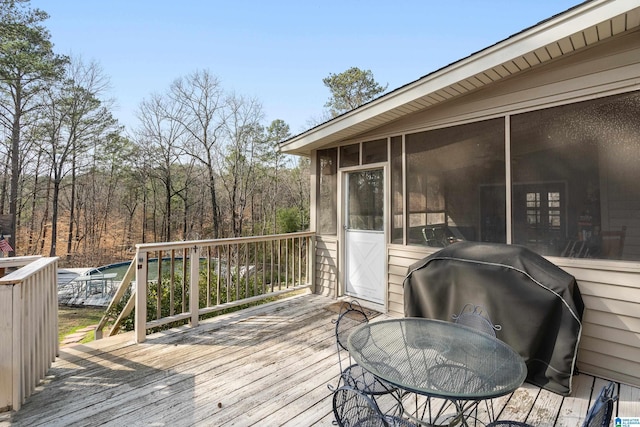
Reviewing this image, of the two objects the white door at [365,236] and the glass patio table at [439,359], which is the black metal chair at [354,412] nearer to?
the glass patio table at [439,359]

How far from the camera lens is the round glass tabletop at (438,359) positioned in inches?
53.0

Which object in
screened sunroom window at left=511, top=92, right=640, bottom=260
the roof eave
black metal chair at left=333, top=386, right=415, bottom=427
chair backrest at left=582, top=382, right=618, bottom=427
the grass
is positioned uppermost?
the roof eave

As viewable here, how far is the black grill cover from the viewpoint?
2.22 meters

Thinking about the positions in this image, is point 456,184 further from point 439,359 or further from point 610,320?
point 439,359

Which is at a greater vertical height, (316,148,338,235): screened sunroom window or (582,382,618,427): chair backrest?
(316,148,338,235): screened sunroom window

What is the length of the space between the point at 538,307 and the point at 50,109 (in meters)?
18.3

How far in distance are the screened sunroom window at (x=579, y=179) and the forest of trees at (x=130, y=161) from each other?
425 inches

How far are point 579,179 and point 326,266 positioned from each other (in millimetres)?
3361

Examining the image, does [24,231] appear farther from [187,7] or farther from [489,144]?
[489,144]

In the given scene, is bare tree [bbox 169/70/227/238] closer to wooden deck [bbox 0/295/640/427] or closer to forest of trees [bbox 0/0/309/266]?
forest of trees [bbox 0/0/309/266]

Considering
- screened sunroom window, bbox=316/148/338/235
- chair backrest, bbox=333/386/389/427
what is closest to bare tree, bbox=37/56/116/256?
screened sunroom window, bbox=316/148/338/235

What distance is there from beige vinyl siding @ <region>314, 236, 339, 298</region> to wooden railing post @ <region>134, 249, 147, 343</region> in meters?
2.63

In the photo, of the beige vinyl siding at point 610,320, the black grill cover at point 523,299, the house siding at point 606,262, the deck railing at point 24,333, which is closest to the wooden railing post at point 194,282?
the deck railing at point 24,333

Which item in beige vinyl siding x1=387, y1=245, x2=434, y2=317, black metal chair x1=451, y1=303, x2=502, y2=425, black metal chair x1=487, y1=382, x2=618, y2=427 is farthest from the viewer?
beige vinyl siding x1=387, y1=245, x2=434, y2=317
